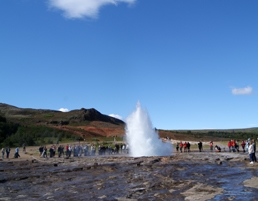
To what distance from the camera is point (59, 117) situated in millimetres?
106938

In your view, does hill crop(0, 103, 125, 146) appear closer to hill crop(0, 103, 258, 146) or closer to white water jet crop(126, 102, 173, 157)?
hill crop(0, 103, 258, 146)

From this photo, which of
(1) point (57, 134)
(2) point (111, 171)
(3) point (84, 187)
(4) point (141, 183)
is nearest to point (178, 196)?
(4) point (141, 183)

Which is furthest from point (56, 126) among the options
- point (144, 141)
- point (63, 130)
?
point (144, 141)

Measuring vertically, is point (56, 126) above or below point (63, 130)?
above

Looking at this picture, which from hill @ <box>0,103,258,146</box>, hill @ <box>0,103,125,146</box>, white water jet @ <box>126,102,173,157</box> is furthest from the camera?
hill @ <box>0,103,125,146</box>

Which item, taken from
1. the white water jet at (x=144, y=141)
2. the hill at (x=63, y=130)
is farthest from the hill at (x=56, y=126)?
the white water jet at (x=144, y=141)

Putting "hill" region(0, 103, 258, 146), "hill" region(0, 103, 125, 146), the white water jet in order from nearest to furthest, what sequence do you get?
1. the white water jet
2. "hill" region(0, 103, 258, 146)
3. "hill" region(0, 103, 125, 146)

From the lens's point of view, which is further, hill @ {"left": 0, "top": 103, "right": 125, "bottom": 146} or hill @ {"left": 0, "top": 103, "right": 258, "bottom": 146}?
hill @ {"left": 0, "top": 103, "right": 125, "bottom": 146}

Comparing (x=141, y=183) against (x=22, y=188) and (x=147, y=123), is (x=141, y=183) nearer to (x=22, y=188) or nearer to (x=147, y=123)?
(x=22, y=188)

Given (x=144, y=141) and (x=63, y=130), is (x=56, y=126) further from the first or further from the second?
(x=144, y=141)

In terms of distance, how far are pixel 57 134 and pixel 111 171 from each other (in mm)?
50161

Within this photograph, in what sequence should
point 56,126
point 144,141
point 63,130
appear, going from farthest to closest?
point 56,126 < point 63,130 < point 144,141

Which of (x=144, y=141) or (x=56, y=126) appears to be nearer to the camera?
(x=144, y=141)

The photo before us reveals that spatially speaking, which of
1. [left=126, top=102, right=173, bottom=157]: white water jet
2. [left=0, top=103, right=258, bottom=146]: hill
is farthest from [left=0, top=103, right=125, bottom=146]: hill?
[left=126, top=102, right=173, bottom=157]: white water jet
